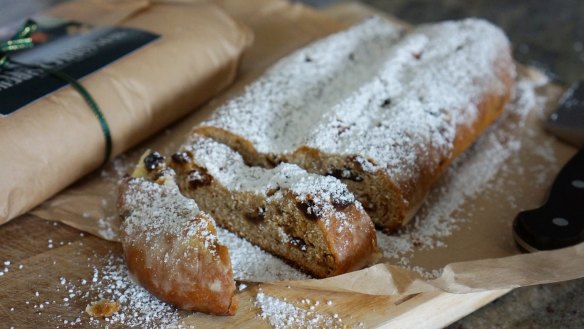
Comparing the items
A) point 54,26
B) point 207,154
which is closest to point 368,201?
point 207,154

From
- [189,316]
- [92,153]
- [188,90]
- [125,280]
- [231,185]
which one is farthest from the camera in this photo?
[188,90]

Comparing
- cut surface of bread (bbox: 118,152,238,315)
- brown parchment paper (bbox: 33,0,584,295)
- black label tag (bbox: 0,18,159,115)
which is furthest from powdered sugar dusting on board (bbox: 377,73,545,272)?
black label tag (bbox: 0,18,159,115)

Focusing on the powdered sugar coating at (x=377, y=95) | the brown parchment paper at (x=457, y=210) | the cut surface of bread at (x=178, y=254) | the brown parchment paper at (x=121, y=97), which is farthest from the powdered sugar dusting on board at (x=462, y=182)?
the brown parchment paper at (x=121, y=97)

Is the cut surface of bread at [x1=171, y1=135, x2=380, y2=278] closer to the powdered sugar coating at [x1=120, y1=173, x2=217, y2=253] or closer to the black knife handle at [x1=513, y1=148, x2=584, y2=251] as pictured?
the powdered sugar coating at [x1=120, y1=173, x2=217, y2=253]

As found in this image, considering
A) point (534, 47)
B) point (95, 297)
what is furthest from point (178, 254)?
point (534, 47)

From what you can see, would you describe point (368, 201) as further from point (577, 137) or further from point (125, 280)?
point (577, 137)
